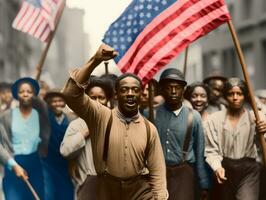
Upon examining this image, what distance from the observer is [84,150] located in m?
8.25

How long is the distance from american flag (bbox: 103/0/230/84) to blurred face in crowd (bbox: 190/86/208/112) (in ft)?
4.03

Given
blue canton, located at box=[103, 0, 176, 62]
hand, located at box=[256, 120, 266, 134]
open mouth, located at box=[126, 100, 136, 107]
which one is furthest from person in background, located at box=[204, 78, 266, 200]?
open mouth, located at box=[126, 100, 136, 107]

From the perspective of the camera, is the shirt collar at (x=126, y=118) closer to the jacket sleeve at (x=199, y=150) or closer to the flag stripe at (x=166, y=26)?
the jacket sleeve at (x=199, y=150)

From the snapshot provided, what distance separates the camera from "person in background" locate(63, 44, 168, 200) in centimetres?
687

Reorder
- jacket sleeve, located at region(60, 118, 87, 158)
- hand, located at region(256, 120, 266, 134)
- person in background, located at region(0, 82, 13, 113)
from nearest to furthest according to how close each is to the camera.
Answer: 1. jacket sleeve, located at region(60, 118, 87, 158)
2. hand, located at region(256, 120, 266, 134)
3. person in background, located at region(0, 82, 13, 113)

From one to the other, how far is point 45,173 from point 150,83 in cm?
244

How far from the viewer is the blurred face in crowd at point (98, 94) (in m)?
8.37

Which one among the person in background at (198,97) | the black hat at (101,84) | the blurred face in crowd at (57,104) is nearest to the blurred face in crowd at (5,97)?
the blurred face in crowd at (57,104)

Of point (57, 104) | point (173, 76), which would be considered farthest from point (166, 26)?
point (57, 104)

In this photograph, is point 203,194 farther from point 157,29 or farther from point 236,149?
point 157,29

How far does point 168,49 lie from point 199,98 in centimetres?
130

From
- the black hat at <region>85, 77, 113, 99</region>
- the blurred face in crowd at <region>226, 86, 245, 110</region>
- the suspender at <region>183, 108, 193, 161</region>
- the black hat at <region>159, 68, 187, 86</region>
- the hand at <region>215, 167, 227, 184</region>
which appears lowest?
the hand at <region>215, 167, 227, 184</region>

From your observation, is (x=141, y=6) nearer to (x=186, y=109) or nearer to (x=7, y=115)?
(x=186, y=109)

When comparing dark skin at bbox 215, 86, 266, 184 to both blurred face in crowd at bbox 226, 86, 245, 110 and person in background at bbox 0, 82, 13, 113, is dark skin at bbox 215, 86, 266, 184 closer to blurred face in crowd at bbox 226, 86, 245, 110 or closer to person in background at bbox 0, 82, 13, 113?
blurred face in crowd at bbox 226, 86, 245, 110
